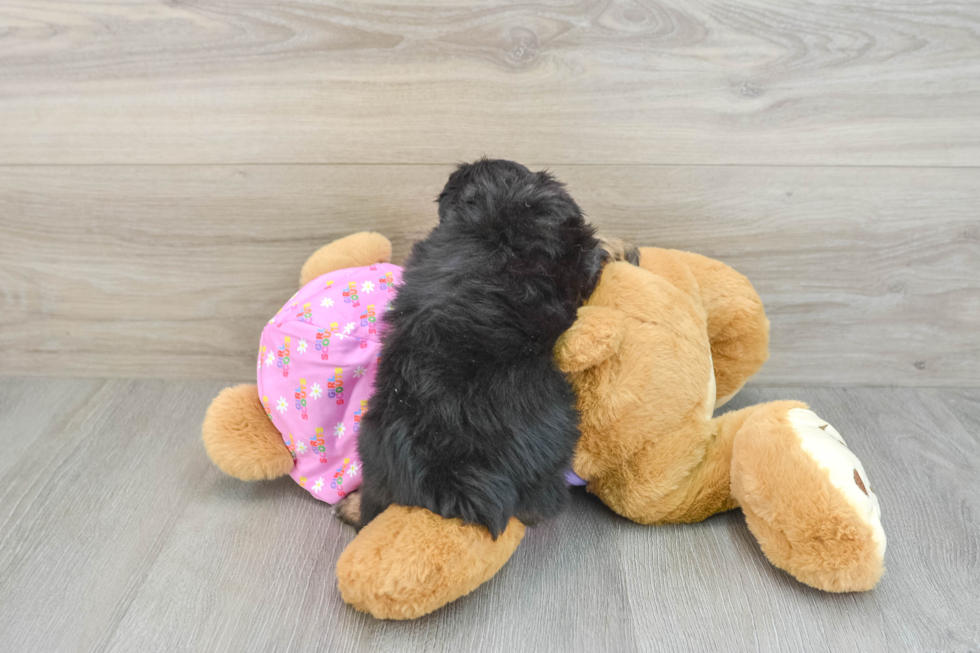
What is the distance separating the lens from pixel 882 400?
3.14 ft

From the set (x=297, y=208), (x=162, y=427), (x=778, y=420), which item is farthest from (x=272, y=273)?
(x=778, y=420)

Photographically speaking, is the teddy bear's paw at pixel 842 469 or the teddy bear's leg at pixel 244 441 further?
the teddy bear's leg at pixel 244 441

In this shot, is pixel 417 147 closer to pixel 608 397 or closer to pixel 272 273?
pixel 272 273

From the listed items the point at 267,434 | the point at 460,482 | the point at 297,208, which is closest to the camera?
the point at 460,482

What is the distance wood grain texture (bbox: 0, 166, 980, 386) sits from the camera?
2.86 ft

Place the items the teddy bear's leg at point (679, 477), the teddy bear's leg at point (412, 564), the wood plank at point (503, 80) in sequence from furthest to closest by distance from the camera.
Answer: the wood plank at point (503, 80) → the teddy bear's leg at point (679, 477) → the teddy bear's leg at point (412, 564)

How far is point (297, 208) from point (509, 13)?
0.37m

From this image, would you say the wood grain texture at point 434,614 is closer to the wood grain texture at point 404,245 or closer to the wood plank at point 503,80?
the wood grain texture at point 404,245

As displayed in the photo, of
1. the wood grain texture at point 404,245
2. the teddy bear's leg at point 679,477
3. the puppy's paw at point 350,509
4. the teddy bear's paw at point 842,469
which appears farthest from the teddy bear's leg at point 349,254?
the teddy bear's paw at point 842,469

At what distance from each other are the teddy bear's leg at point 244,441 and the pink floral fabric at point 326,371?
0.02 meters

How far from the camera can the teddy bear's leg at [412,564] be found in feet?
1.85

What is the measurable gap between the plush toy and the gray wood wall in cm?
17

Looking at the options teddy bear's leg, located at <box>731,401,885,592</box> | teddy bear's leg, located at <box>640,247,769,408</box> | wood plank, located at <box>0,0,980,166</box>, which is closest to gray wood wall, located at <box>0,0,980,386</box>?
wood plank, located at <box>0,0,980,166</box>

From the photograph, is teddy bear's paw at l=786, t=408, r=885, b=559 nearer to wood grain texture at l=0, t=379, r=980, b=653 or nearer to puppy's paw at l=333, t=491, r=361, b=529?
wood grain texture at l=0, t=379, r=980, b=653
